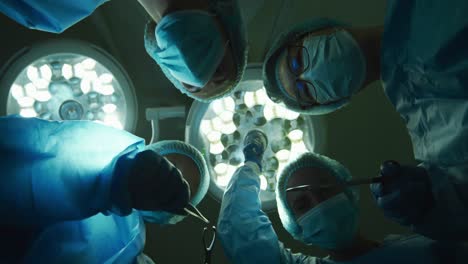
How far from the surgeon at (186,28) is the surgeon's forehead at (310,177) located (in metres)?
0.57

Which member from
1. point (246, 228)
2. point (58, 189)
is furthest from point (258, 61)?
point (58, 189)

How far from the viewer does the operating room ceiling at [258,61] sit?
167 cm

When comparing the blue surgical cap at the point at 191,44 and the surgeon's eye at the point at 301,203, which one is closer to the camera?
the blue surgical cap at the point at 191,44

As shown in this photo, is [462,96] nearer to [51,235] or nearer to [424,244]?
[424,244]

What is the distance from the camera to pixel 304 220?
152 cm

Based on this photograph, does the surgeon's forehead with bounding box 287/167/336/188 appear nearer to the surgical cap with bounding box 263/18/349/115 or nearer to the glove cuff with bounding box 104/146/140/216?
the surgical cap with bounding box 263/18/349/115

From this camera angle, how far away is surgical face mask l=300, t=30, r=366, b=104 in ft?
4.61

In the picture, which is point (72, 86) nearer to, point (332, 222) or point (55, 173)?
point (55, 173)

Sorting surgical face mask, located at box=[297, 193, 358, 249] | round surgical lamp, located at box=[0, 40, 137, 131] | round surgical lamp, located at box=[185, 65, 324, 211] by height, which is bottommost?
surgical face mask, located at box=[297, 193, 358, 249]

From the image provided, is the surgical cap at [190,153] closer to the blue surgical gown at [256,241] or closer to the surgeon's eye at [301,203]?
the blue surgical gown at [256,241]

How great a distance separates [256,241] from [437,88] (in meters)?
0.86

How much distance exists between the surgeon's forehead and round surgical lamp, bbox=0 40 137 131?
2.67ft

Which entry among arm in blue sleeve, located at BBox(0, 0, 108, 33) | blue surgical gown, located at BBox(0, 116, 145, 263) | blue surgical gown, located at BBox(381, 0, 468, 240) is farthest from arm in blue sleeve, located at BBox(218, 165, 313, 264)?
arm in blue sleeve, located at BBox(0, 0, 108, 33)

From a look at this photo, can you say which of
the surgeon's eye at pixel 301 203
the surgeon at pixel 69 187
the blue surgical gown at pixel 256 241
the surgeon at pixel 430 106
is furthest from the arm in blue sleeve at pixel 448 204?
the surgeon at pixel 69 187
